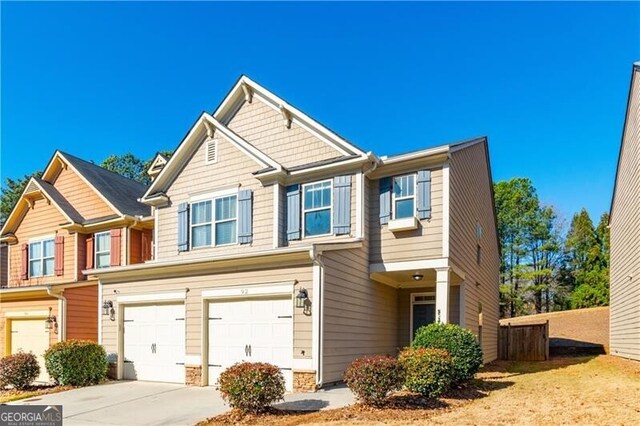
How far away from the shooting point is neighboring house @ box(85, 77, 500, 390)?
10984mm

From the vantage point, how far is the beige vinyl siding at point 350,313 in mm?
10719

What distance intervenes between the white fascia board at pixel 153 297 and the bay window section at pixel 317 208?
3.88 m

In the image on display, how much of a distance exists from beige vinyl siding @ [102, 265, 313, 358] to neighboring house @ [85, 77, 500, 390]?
0.10 feet

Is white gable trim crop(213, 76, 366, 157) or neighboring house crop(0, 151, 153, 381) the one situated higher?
white gable trim crop(213, 76, 366, 157)

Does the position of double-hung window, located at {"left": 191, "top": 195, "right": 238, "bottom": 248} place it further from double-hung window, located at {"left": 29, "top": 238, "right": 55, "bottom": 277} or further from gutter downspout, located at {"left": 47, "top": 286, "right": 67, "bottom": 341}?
double-hung window, located at {"left": 29, "top": 238, "right": 55, "bottom": 277}

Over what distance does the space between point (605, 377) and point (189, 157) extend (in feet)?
45.5

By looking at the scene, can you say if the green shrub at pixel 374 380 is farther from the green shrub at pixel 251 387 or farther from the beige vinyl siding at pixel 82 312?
the beige vinyl siding at pixel 82 312

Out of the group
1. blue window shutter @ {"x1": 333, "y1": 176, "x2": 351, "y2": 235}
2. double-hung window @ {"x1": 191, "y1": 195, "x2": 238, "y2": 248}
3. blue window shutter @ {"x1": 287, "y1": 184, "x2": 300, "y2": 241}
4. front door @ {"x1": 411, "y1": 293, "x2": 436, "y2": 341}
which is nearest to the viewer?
blue window shutter @ {"x1": 333, "y1": 176, "x2": 351, "y2": 235}

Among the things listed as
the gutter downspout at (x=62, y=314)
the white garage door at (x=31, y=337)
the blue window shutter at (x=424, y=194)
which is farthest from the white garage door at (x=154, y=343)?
the blue window shutter at (x=424, y=194)

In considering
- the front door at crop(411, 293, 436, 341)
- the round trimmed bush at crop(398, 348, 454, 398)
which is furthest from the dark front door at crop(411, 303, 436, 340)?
the round trimmed bush at crop(398, 348, 454, 398)

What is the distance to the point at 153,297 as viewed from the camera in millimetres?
13125

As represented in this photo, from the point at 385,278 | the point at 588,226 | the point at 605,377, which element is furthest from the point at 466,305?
the point at 588,226

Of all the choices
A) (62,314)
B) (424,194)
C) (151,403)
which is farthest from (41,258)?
(424,194)

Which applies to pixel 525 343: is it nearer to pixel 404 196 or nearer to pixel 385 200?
pixel 404 196
